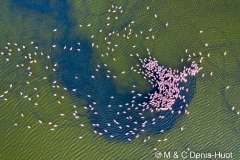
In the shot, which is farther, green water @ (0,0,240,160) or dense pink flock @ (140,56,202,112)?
dense pink flock @ (140,56,202,112)

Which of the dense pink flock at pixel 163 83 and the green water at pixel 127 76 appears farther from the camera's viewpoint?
the dense pink flock at pixel 163 83

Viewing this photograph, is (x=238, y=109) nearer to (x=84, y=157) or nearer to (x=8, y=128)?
(x=84, y=157)

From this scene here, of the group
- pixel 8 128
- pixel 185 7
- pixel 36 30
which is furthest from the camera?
pixel 185 7

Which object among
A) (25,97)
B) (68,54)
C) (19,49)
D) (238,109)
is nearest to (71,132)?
(25,97)
